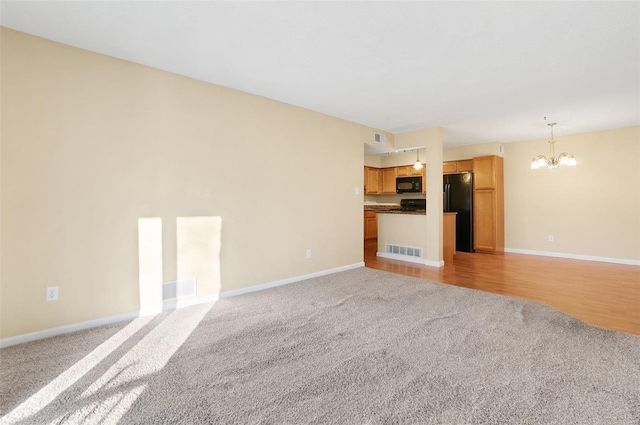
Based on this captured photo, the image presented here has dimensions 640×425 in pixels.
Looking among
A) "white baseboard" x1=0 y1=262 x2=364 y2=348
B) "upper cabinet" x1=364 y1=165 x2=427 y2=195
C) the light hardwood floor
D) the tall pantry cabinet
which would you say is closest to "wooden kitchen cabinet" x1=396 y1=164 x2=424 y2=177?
"upper cabinet" x1=364 y1=165 x2=427 y2=195

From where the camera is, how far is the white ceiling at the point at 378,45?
2.12 meters

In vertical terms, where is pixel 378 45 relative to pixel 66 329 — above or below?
above

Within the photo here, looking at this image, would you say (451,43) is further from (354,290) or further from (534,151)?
(534,151)

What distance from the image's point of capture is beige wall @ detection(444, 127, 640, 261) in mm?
5301

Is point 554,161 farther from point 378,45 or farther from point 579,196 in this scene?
point 378,45

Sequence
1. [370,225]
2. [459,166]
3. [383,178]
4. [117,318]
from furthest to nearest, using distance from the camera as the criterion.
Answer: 1. [383,178]
2. [370,225]
3. [459,166]
4. [117,318]

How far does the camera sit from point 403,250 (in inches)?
231

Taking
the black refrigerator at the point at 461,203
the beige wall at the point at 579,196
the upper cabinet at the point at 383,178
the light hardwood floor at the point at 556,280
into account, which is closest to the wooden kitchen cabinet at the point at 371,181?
the upper cabinet at the point at 383,178

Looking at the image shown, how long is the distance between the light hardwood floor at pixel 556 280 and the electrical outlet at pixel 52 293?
4.13 meters

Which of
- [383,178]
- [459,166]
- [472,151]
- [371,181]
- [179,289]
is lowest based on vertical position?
[179,289]

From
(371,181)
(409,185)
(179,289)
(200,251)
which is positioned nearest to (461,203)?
(409,185)

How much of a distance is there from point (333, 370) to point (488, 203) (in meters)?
6.06

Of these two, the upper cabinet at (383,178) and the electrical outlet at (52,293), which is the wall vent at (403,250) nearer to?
the upper cabinet at (383,178)

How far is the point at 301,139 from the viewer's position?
425 cm
